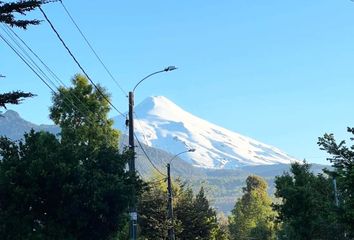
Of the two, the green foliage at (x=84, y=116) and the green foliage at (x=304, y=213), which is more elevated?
the green foliage at (x=84, y=116)

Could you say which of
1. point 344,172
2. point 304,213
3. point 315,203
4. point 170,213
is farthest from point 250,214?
point 344,172

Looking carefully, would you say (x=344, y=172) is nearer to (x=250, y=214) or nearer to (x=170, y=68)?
(x=170, y=68)

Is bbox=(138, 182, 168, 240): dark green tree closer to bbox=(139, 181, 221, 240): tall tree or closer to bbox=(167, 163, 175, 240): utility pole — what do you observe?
bbox=(139, 181, 221, 240): tall tree

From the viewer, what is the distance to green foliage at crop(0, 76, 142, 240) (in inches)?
796

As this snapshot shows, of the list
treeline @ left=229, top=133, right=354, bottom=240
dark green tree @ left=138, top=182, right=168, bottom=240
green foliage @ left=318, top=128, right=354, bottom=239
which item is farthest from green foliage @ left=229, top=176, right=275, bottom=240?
green foliage @ left=318, top=128, right=354, bottom=239

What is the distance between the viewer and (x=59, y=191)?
20844mm

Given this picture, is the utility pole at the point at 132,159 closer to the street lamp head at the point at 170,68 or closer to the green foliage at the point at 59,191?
the green foliage at the point at 59,191

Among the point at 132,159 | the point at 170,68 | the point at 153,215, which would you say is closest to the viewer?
the point at 132,159

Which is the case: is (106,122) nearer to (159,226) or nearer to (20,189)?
(159,226)

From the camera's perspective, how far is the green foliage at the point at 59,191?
20.2 m

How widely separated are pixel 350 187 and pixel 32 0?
7.81 meters

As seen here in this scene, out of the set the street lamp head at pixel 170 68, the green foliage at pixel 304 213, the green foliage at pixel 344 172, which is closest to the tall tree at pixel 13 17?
the green foliage at pixel 344 172

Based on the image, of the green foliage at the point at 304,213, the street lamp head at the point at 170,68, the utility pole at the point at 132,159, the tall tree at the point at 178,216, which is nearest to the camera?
the utility pole at the point at 132,159

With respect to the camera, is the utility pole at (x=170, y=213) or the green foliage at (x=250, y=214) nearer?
the utility pole at (x=170, y=213)
